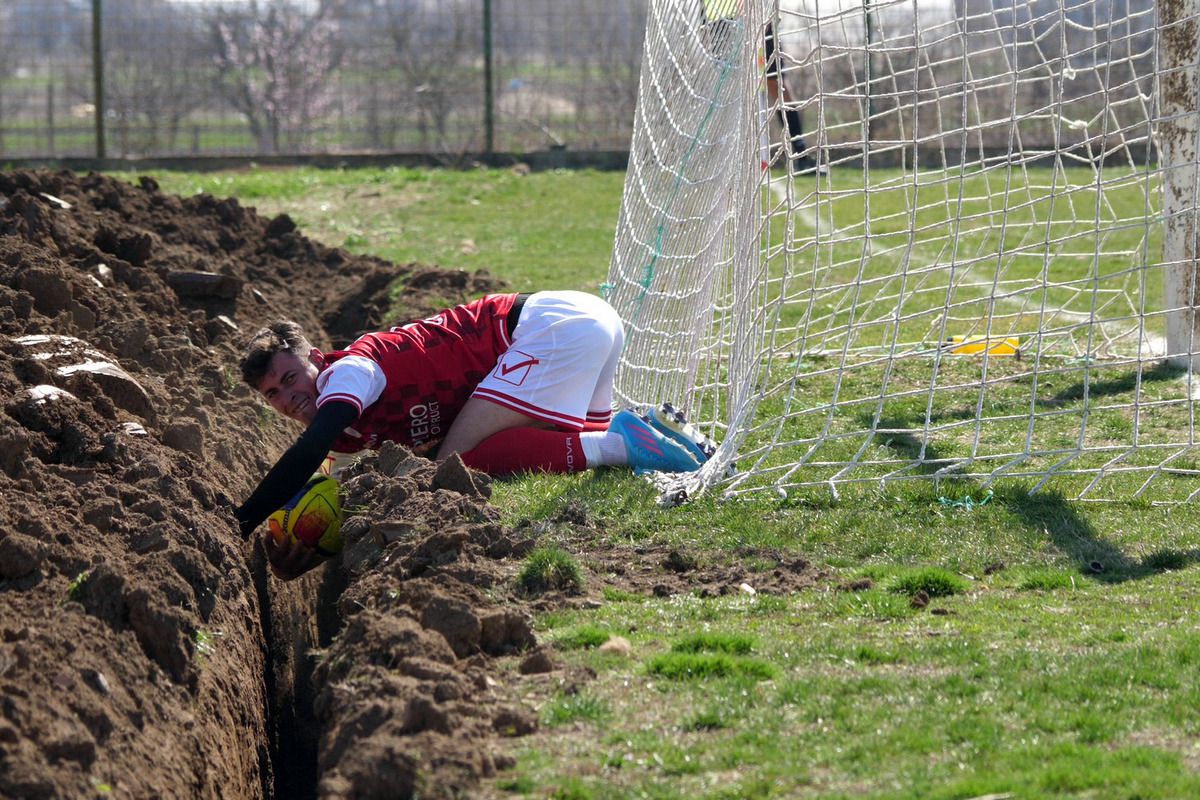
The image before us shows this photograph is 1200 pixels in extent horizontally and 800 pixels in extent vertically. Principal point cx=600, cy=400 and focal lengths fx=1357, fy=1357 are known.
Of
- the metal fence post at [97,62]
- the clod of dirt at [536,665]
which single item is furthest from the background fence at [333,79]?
the clod of dirt at [536,665]

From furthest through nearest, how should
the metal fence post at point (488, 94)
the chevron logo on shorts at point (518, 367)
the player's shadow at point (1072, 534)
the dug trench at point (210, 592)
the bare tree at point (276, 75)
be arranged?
the metal fence post at point (488, 94) < the bare tree at point (276, 75) < the chevron logo on shorts at point (518, 367) < the player's shadow at point (1072, 534) < the dug trench at point (210, 592)

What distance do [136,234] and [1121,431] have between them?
6330mm

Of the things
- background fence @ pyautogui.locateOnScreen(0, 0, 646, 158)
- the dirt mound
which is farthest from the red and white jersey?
background fence @ pyautogui.locateOnScreen(0, 0, 646, 158)

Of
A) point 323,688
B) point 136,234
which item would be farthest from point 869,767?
point 136,234

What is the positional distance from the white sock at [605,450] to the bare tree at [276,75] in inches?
556

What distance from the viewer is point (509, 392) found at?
6.28m

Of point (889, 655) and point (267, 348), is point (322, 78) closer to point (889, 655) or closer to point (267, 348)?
point (267, 348)

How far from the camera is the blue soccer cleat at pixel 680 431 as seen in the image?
6449 millimetres

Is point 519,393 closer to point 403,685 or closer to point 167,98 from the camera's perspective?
point 403,685

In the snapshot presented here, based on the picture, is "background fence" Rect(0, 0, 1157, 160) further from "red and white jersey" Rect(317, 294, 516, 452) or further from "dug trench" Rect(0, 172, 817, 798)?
"red and white jersey" Rect(317, 294, 516, 452)

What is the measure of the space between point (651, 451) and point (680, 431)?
11.1 inches

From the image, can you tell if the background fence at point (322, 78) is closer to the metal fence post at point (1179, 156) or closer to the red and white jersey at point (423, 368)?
the metal fence post at point (1179, 156)

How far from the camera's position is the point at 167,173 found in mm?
17688

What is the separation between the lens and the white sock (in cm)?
636
